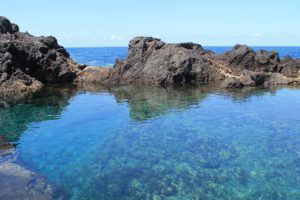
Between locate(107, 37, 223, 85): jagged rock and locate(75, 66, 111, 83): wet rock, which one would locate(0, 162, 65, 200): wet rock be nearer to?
locate(107, 37, 223, 85): jagged rock

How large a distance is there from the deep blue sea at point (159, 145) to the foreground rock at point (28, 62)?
5.20m

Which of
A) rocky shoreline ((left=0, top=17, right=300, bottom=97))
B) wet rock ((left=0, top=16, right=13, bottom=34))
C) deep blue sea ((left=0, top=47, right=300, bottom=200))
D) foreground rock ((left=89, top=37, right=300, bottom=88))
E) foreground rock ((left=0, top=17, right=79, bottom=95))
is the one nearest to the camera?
deep blue sea ((left=0, top=47, right=300, bottom=200))

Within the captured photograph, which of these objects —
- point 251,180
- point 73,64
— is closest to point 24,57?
point 73,64

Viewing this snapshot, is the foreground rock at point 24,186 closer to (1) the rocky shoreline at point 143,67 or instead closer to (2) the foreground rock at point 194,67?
(1) the rocky shoreline at point 143,67

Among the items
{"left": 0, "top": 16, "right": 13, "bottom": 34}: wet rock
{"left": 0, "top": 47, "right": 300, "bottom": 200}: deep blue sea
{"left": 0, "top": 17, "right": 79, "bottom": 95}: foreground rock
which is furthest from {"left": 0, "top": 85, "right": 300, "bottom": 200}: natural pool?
{"left": 0, "top": 16, "right": 13, "bottom": 34}: wet rock

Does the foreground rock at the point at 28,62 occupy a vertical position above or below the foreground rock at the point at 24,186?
above

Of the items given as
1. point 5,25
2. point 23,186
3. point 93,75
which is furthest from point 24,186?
point 5,25

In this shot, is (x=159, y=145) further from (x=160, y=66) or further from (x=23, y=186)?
(x=160, y=66)

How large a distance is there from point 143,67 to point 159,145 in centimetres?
3017

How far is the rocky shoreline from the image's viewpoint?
46700 millimetres

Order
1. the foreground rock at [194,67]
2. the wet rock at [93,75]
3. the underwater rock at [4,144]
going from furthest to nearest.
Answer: the wet rock at [93,75] < the foreground rock at [194,67] < the underwater rock at [4,144]

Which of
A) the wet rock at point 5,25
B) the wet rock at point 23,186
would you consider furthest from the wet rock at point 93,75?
the wet rock at point 23,186

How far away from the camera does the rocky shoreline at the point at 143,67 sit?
46.7 metres

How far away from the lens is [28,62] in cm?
4841
